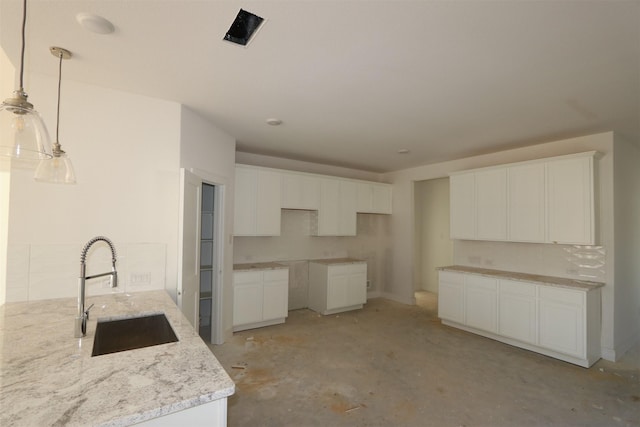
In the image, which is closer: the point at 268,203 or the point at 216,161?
the point at 216,161

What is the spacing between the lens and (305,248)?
543 cm

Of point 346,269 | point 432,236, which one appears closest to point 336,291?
point 346,269

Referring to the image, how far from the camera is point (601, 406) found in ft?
8.38

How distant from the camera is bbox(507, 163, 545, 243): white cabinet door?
3775mm

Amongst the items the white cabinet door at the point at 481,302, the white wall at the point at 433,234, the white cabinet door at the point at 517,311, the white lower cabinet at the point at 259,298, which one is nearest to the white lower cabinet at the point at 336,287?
the white lower cabinet at the point at 259,298

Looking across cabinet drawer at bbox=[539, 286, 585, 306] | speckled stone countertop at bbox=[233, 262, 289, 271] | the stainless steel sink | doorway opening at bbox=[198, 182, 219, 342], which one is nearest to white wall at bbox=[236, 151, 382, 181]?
doorway opening at bbox=[198, 182, 219, 342]

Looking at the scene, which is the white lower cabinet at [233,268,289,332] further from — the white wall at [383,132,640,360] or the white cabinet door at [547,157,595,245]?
the white cabinet door at [547,157,595,245]

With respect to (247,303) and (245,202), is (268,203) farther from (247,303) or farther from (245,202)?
(247,303)

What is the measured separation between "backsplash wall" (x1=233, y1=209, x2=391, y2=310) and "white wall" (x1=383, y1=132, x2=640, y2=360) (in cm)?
32

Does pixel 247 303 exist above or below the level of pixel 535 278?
below

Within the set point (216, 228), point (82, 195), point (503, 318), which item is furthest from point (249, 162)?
point (503, 318)

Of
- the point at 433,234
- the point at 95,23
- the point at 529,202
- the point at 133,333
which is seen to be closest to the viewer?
the point at 95,23

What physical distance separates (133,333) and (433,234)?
6.20m

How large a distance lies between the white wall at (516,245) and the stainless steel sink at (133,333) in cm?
447
